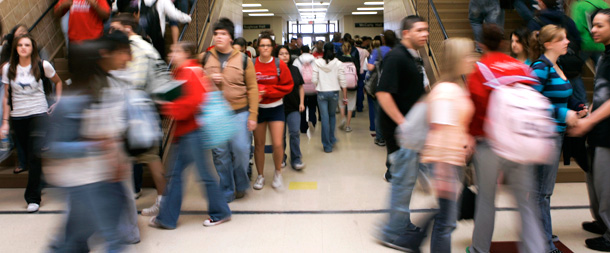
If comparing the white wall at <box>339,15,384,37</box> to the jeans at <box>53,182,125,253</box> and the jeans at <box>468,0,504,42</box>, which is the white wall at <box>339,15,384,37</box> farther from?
the jeans at <box>53,182,125,253</box>

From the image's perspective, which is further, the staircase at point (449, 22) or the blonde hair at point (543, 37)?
the staircase at point (449, 22)

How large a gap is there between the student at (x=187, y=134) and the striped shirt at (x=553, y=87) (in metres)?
2.19

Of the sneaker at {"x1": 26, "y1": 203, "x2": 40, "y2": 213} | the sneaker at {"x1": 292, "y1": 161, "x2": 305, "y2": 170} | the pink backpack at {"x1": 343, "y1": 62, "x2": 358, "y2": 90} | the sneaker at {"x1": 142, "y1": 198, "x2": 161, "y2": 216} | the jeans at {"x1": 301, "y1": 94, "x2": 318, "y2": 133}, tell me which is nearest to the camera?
the sneaker at {"x1": 142, "y1": 198, "x2": 161, "y2": 216}

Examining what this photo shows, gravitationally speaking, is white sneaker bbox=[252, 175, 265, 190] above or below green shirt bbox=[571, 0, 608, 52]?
below

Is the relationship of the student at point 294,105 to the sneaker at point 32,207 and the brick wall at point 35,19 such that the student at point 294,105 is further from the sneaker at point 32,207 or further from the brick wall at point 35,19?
the brick wall at point 35,19

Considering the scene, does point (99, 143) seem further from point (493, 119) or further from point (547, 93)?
point (547, 93)

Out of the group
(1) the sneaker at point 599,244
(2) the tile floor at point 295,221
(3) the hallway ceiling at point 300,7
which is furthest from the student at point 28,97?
(3) the hallway ceiling at point 300,7

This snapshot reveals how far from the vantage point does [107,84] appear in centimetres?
221

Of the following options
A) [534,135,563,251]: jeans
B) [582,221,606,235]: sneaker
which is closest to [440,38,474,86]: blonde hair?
[534,135,563,251]: jeans

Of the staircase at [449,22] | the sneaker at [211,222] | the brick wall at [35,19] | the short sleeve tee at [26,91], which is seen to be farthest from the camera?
the staircase at [449,22]

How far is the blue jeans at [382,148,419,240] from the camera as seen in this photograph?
3.25 m

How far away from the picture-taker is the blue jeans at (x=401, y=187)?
3.25 metres

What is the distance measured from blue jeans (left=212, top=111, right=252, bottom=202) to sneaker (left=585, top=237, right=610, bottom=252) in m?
2.80

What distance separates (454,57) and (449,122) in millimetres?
358
